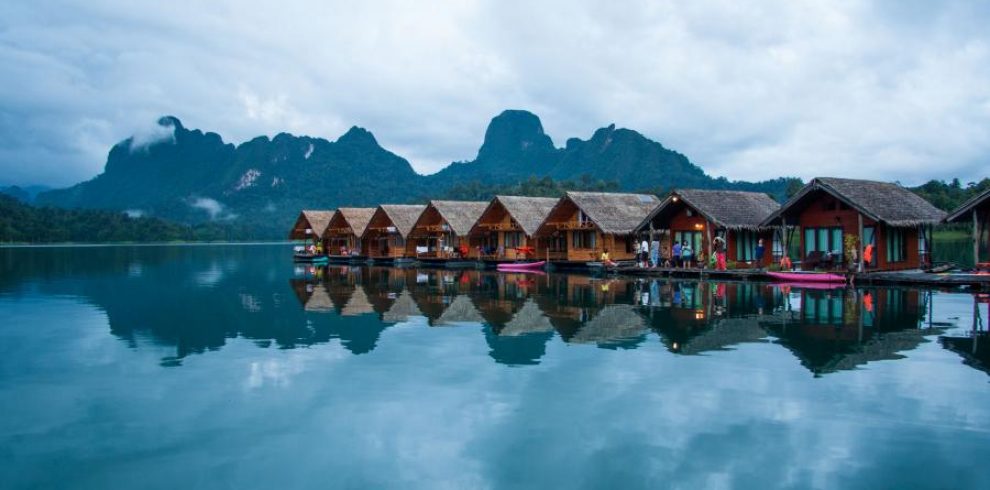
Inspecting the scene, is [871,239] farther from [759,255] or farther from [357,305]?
[357,305]

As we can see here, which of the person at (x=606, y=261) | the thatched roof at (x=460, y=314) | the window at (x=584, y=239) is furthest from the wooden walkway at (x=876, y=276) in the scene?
the thatched roof at (x=460, y=314)

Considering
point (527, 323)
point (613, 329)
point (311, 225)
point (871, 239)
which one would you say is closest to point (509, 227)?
point (871, 239)

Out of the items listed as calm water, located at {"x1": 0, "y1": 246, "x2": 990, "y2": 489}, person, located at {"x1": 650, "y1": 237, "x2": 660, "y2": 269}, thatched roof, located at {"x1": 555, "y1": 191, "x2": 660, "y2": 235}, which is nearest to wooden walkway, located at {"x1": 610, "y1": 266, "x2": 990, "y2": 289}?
person, located at {"x1": 650, "y1": 237, "x2": 660, "y2": 269}

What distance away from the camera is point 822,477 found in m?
7.33

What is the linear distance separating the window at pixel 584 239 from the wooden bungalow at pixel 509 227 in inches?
92.3

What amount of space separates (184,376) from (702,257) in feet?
85.7

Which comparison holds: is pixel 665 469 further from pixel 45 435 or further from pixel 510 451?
pixel 45 435

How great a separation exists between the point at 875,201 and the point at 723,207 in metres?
6.68

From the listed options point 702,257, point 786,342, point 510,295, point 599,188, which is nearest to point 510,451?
point 786,342

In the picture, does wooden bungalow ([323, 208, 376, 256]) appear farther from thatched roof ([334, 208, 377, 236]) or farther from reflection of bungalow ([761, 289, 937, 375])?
reflection of bungalow ([761, 289, 937, 375])

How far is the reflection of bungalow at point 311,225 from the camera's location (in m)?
60.2

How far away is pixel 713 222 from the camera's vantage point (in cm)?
3284

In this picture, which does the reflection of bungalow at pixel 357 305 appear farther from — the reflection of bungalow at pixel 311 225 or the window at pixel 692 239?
the reflection of bungalow at pixel 311 225

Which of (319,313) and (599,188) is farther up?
(599,188)
